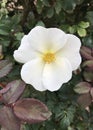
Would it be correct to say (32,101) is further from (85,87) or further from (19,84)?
(85,87)

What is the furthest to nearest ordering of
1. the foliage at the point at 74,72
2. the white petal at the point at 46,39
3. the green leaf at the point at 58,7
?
the green leaf at the point at 58,7, the foliage at the point at 74,72, the white petal at the point at 46,39

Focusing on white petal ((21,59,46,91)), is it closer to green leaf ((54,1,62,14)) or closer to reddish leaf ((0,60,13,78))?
reddish leaf ((0,60,13,78))

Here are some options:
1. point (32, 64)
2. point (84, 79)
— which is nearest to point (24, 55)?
point (32, 64)

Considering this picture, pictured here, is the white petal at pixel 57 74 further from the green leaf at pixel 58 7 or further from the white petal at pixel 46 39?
the green leaf at pixel 58 7

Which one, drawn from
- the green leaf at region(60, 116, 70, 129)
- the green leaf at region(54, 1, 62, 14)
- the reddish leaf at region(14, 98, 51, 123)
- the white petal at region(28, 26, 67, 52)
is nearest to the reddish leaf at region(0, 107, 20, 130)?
the reddish leaf at region(14, 98, 51, 123)

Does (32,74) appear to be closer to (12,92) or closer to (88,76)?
(12,92)

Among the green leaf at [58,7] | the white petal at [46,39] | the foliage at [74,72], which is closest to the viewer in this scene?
the white petal at [46,39]

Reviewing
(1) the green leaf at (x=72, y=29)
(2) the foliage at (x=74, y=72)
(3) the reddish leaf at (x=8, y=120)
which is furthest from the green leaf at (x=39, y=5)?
(3) the reddish leaf at (x=8, y=120)
